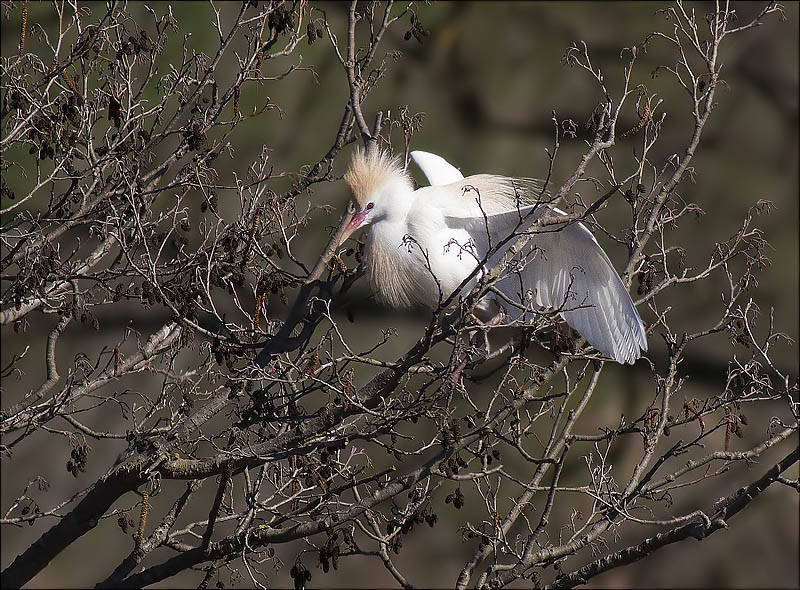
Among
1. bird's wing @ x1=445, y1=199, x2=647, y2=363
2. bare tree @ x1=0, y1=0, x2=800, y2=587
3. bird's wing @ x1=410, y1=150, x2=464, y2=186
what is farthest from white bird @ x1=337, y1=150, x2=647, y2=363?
bird's wing @ x1=410, y1=150, x2=464, y2=186

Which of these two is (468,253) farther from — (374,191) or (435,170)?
(435,170)

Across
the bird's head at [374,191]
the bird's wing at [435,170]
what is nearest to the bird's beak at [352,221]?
the bird's head at [374,191]

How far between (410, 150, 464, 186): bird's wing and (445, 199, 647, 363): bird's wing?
63 cm

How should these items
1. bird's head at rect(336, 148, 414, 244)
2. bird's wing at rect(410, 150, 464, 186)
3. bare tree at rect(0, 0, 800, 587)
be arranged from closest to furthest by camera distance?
bare tree at rect(0, 0, 800, 587), bird's head at rect(336, 148, 414, 244), bird's wing at rect(410, 150, 464, 186)

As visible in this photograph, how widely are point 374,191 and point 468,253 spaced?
20.2 inches

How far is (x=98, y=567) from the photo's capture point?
8.27 m

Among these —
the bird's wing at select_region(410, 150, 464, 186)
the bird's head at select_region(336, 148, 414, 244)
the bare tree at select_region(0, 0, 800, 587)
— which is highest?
the bird's wing at select_region(410, 150, 464, 186)

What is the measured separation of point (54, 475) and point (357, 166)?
5.31 meters

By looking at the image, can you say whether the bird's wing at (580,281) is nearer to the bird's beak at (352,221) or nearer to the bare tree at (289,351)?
the bare tree at (289,351)

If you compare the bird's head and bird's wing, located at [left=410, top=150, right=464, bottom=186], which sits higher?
bird's wing, located at [left=410, top=150, right=464, bottom=186]

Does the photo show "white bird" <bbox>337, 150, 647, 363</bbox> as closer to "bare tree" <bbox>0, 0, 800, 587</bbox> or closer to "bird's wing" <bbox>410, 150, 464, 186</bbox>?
"bare tree" <bbox>0, 0, 800, 587</bbox>

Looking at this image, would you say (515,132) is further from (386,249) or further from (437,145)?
(386,249)

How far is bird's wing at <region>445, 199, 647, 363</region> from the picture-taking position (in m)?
3.55

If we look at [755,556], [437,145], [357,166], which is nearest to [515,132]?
[437,145]
